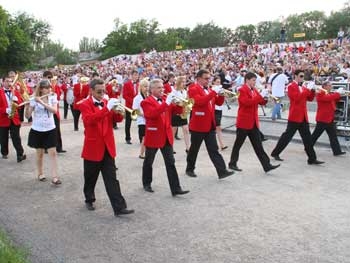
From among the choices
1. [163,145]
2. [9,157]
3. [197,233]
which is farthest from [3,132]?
[197,233]

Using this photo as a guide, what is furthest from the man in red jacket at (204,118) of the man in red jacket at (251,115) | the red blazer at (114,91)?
the red blazer at (114,91)

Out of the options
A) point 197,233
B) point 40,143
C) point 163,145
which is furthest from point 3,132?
point 197,233

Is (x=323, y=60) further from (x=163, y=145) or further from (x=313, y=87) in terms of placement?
(x=163, y=145)

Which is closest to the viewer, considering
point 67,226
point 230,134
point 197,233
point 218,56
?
point 197,233

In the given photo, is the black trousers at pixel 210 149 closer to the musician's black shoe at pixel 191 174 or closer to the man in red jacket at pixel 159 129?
the musician's black shoe at pixel 191 174

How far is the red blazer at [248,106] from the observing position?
839cm

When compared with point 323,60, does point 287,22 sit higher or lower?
higher

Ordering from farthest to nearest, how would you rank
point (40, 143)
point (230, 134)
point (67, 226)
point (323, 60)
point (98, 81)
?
point (323, 60), point (230, 134), point (40, 143), point (98, 81), point (67, 226)

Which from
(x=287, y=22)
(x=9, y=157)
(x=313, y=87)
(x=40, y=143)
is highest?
(x=287, y=22)

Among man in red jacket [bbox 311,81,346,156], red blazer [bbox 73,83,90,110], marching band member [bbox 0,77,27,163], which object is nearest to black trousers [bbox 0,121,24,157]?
marching band member [bbox 0,77,27,163]

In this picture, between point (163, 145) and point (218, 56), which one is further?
point (218, 56)

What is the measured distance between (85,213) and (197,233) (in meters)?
1.74

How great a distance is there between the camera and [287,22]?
303 ft

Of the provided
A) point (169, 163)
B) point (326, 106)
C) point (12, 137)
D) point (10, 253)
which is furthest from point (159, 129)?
point (326, 106)
